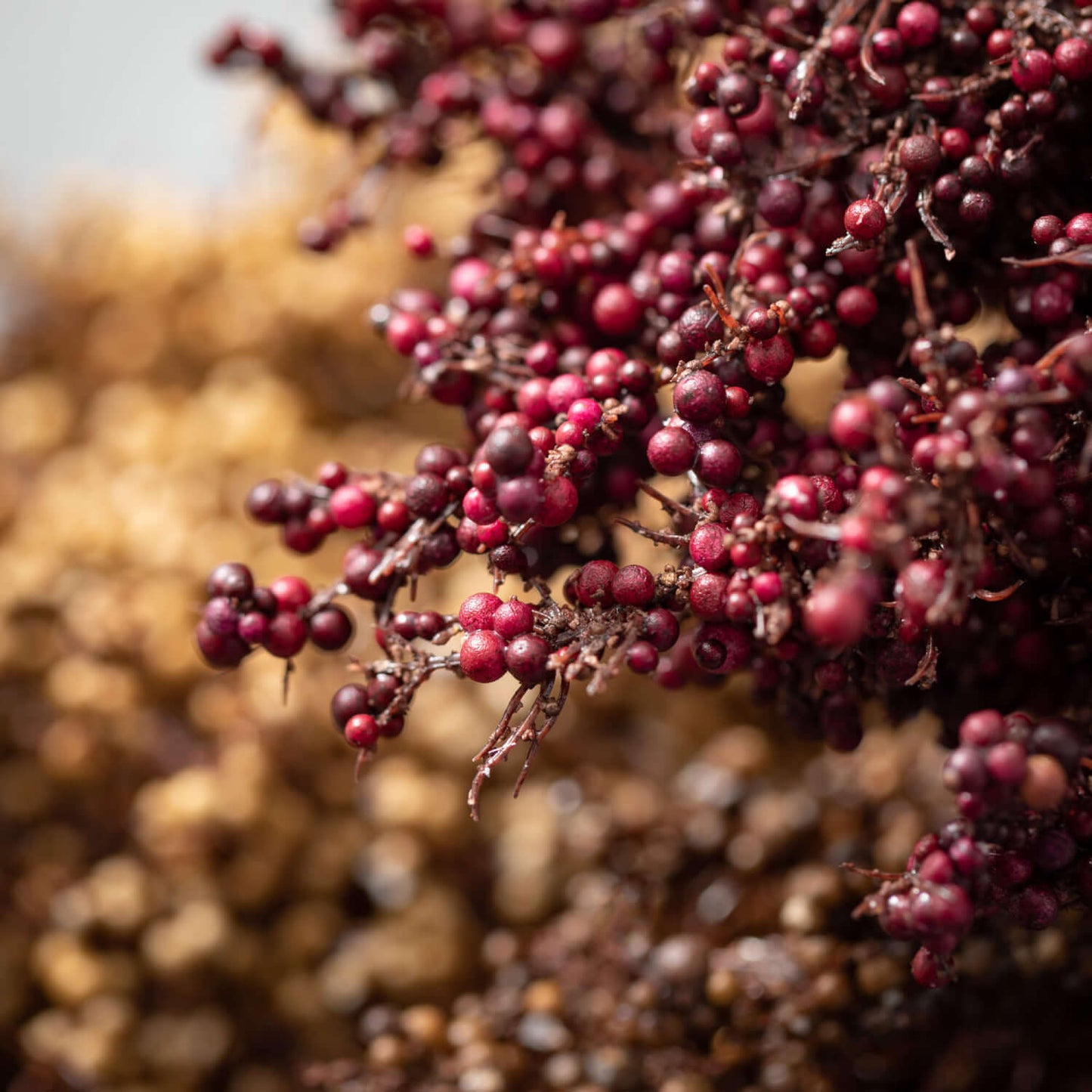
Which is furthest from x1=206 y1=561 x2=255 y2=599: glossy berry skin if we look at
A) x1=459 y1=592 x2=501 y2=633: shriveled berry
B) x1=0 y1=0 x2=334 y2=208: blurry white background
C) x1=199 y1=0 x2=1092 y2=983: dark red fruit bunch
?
x1=0 y1=0 x2=334 y2=208: blurry white background

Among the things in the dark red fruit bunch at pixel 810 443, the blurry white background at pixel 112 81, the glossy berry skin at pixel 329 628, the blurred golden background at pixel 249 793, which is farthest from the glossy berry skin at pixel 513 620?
the blurry white background at pixel 112 81

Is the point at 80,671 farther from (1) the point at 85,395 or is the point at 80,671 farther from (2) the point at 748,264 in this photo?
(2) the point at 748,264

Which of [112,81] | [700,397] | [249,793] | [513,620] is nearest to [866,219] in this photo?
[700,397]

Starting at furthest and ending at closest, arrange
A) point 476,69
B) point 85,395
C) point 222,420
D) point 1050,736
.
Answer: point 85,395
point 222,420
point 476,69
point 1050,736

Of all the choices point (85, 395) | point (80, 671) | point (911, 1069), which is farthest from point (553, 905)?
point (85, 395)

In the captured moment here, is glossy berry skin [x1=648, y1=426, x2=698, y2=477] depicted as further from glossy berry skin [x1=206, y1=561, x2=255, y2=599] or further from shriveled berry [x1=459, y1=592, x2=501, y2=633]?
glossy berry skin [x1=206, y1=561, x2=255, y2=599]

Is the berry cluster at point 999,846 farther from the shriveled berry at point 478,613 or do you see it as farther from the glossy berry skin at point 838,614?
the shriveled berry at point 478,613

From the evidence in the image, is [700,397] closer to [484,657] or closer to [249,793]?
[484,657]
